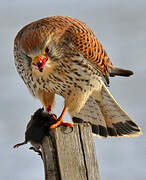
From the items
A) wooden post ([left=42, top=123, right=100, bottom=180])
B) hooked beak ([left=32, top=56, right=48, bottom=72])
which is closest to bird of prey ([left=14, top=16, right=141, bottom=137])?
hooked beak ([left=32, top=56, right=48, bottom=72])

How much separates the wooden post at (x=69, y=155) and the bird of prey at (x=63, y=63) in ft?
2.95

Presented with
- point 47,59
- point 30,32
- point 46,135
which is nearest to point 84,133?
point 46,135

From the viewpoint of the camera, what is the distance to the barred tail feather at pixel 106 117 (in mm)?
4883

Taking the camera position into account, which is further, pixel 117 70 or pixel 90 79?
pixel 117 70

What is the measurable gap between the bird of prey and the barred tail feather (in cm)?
2

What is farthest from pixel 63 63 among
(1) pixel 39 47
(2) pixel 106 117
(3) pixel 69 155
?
(3) pixel 69 155

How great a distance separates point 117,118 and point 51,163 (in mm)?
2087

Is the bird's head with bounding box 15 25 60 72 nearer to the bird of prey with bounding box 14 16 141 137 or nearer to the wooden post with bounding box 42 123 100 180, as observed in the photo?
the bird of prey with bounding box 14 16 141 137

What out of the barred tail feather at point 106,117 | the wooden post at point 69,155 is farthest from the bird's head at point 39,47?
the wooden post at point 69,155

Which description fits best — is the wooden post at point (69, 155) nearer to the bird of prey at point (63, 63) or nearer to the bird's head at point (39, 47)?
the bird of prey at point (63, 63)

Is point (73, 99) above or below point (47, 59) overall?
below

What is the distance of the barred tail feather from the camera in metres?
4.88

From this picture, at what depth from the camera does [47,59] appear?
4.08 metres

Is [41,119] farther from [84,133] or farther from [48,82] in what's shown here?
[48,82]
